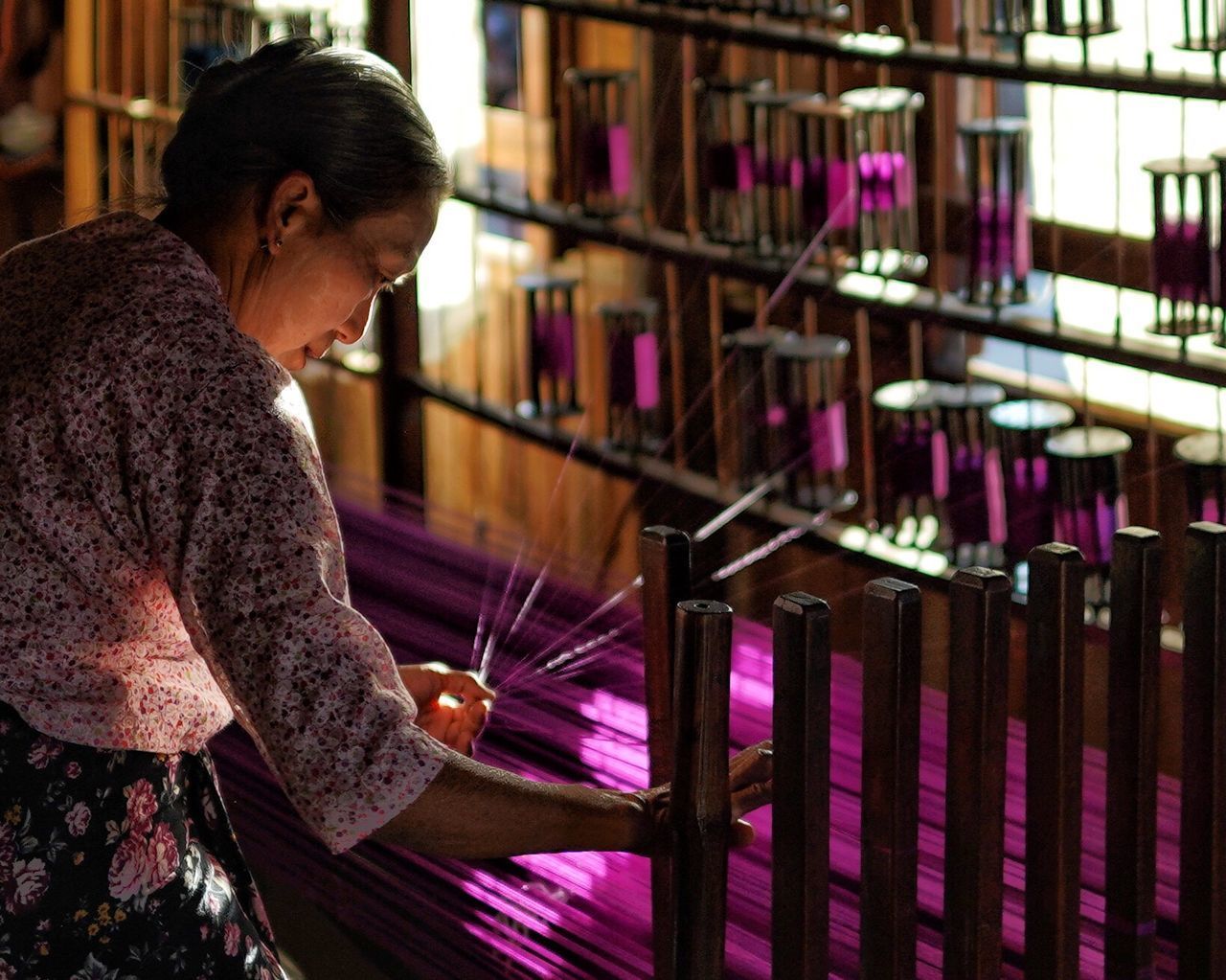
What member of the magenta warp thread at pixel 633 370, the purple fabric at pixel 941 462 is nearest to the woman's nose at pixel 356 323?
the purple fabric at pixel 941 462

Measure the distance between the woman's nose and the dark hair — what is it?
12cm

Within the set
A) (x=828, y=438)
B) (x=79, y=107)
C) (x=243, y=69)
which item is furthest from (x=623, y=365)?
(x=79, y=107)

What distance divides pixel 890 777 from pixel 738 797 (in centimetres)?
13

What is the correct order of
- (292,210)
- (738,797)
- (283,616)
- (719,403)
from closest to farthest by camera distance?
(283,616) → (292,210) → (738,797) → (719,403)

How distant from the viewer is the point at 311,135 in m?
1.10

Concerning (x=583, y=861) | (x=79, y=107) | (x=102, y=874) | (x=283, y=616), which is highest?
(x=79, y=107)

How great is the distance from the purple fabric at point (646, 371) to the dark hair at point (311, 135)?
1.57 meters

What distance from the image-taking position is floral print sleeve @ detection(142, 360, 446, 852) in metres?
1.01

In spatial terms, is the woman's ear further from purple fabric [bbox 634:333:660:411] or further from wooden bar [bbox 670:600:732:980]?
purple fabric [bbox 634:333:660:411]

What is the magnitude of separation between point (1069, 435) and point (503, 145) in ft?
7.26

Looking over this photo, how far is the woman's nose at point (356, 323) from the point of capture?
1.24 meters

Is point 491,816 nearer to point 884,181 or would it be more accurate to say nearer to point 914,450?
point 914,450

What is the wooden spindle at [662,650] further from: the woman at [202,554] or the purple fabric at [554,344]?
the purple fabric at [554,344]

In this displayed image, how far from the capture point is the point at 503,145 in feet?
13.4
